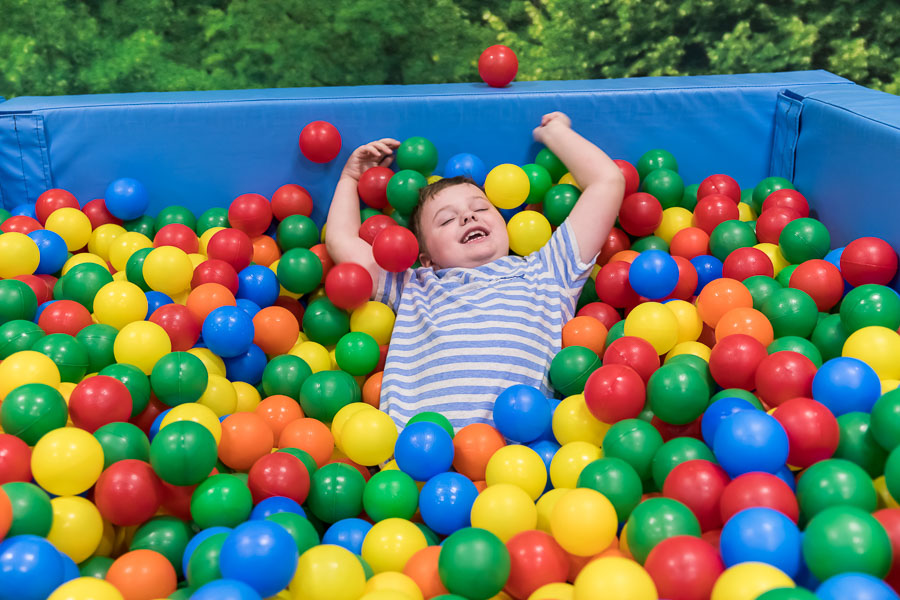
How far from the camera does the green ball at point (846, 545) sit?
0.92 meters

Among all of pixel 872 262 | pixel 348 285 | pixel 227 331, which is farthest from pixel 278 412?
pixel 872 262

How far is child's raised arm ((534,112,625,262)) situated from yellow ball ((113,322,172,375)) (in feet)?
3.10

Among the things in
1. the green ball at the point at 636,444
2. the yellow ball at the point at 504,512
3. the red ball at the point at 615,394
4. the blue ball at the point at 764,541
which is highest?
the blue ball at the point at 764,541

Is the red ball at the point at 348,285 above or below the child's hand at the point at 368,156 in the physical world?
below

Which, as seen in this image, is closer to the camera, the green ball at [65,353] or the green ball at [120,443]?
the green ball at [120,443]

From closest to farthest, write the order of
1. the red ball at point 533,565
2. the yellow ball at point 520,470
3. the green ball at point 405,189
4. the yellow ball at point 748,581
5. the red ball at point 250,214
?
the yellow ball at point 748,581 → the red ball at point 533,565 → the yellow ball at point 520,470 → the green ball at point 405,189 → the red ball at point 250,214

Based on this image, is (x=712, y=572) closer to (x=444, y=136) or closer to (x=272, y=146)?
(x=444, y=136)

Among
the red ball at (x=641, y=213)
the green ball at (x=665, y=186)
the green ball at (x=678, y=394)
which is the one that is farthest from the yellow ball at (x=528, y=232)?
the green ball at (x=678, y=394)

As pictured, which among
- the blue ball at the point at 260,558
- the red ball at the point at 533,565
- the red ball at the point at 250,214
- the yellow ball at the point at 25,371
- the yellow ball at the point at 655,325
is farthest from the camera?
the red ball at the point at 250,214

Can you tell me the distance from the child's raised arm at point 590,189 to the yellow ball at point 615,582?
0.96m

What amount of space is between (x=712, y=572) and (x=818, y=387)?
1.48 feet

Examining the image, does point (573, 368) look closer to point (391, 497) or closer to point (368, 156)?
point (391, 497)

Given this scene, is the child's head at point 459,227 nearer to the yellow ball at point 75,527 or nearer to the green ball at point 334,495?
the green ball at point 334,495

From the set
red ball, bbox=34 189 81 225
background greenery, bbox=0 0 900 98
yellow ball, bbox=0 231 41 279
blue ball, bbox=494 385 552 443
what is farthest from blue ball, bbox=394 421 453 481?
background greenery, bbox=0 0 900 98
